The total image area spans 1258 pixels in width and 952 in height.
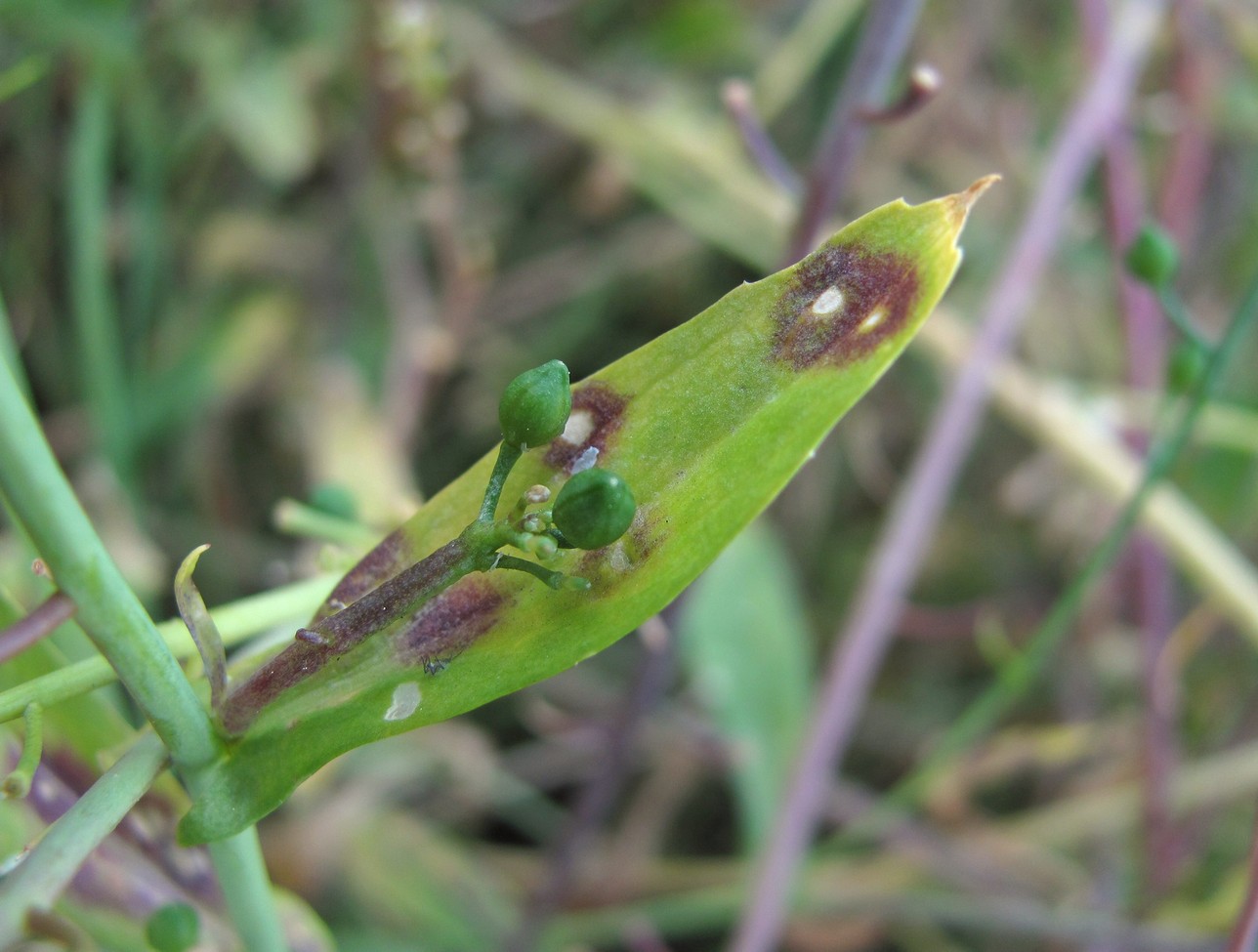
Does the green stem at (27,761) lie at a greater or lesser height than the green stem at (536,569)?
lesser

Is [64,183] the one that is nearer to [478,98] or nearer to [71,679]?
[478,98]

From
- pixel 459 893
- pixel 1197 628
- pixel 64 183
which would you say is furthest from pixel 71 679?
pixel 1197 628

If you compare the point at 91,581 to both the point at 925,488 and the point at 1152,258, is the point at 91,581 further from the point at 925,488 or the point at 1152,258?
the point at 925,488

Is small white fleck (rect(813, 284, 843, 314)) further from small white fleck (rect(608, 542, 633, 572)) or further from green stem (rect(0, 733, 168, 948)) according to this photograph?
green stem (rect(0, 733, 168, 948))

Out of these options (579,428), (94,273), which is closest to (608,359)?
(94,273)

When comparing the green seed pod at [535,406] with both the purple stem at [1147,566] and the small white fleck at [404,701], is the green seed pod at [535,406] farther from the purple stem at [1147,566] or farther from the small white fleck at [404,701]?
the purple stem at [1147,566]

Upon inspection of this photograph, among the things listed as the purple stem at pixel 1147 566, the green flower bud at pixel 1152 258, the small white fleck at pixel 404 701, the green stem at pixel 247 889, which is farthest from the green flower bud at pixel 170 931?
the purple stem at pixel 1147 566

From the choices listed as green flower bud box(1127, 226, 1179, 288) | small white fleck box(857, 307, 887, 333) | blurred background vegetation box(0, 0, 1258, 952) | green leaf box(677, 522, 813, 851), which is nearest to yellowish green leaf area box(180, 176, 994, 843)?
small white fleck box(857, 307, 887, 333)
